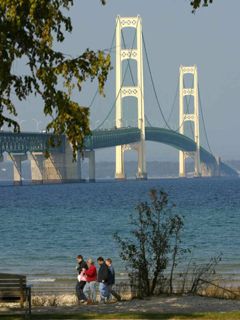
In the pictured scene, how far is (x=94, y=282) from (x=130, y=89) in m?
117

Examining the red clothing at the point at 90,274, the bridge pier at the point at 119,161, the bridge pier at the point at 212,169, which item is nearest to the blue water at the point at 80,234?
the red clothing at the point at 90,274

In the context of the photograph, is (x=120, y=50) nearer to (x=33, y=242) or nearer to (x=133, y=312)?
(x=33, y=242)

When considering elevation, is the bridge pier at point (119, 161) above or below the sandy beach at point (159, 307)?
above

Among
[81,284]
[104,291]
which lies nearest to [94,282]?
[81,284]

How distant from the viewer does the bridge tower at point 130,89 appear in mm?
127125

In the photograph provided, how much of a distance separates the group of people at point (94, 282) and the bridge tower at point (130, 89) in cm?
10328

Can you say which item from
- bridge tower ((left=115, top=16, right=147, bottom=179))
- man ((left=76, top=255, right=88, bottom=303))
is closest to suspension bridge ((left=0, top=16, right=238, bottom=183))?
bridge tower ((left=115, top=16, right=147, bottom=179))

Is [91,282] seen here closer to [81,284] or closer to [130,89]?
[81,284]

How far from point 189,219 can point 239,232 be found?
384 inches

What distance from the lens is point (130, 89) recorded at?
136 m

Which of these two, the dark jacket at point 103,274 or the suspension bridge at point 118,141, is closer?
the dark jacket at point 103,274

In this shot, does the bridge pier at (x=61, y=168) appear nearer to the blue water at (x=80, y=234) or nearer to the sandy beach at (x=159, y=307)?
the blue water at (x=80, y=234)

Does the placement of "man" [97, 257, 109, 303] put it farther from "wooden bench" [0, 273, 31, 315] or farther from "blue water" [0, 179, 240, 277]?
"blue water" [0, 179, 240, 277]

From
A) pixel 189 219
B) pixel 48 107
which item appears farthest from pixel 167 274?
pixel 189 219
